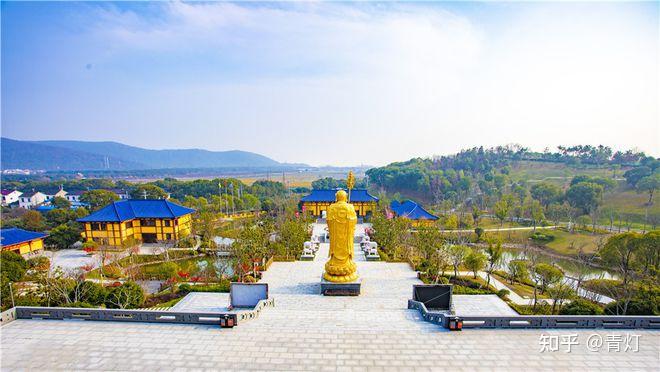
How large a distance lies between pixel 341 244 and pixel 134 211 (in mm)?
27221

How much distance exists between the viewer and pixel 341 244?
1734 cm

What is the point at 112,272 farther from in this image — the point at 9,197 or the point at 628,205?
the point at 9,197

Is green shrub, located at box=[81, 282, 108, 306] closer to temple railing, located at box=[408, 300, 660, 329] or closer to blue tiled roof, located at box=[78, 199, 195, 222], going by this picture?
temple railing, located at box=[408, 300, 660, 329]

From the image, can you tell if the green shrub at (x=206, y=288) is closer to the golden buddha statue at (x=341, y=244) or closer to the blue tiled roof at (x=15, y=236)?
the golden buddha statue at (x=341, y=244)

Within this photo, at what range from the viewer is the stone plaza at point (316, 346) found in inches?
363

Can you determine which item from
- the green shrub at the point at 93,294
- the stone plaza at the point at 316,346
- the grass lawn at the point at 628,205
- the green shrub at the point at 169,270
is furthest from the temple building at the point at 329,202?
the stone plaza at the point at 316,346

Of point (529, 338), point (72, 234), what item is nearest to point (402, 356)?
point (529, 338)

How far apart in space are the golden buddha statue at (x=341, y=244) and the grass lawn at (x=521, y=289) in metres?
10.7

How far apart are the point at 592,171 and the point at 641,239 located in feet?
217

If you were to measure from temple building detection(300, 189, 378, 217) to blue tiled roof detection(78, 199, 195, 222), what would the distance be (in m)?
17.1

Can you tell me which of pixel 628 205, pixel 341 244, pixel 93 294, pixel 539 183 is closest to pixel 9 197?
pixel 93 294

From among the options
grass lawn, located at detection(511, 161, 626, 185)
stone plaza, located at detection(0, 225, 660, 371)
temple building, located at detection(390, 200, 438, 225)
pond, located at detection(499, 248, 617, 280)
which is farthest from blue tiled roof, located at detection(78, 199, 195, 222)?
grass lawn, located at detection(511, 161, 626, 185)

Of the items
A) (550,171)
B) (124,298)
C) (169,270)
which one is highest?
(550,171)

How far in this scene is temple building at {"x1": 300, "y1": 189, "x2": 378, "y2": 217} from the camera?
47406 millimetres
